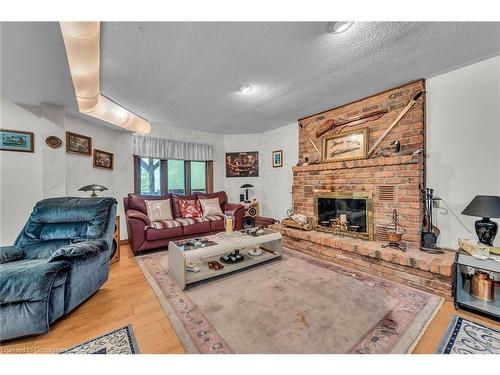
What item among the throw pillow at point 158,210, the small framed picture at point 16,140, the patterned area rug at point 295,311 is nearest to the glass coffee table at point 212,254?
the patterned area rug at point 295,311

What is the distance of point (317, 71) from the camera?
2119 millimetres

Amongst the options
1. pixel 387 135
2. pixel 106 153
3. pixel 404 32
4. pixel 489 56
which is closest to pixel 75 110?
pixel 106 153

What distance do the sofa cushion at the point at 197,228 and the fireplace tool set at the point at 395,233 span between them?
260 centimetres

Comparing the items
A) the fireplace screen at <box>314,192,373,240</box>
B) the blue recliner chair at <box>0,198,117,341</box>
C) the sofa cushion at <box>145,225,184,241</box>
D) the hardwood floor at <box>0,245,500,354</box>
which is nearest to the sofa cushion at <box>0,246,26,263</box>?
the blue recliner chair at <box>0,198,117,341</box>

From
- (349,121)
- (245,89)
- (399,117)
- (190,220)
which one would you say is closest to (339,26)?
(245,89)

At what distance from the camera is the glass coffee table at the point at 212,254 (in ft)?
6.26

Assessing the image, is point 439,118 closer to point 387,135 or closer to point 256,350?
point 387,135

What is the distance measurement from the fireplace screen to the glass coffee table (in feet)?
3.39

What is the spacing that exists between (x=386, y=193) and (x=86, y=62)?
337cm

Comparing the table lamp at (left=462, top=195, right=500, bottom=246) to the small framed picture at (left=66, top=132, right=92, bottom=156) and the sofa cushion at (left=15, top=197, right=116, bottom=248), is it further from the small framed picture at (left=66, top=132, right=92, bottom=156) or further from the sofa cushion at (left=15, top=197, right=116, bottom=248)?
the small framed picture at (left=66, top=132, right=92, bottom=156)

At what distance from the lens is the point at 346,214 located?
299cm

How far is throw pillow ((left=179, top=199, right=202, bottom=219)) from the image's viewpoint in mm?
3594

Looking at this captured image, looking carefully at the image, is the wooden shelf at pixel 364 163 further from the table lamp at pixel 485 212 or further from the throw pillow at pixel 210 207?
the throw pillow at pixel 210 207

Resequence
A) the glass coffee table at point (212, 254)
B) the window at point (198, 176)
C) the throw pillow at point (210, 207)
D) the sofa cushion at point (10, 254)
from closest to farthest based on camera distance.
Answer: the sofa cushion at point (10, 254), the glass coffee table at point (212, 254), the throw pillow at point (210, 207), the window at point (198, 176)
